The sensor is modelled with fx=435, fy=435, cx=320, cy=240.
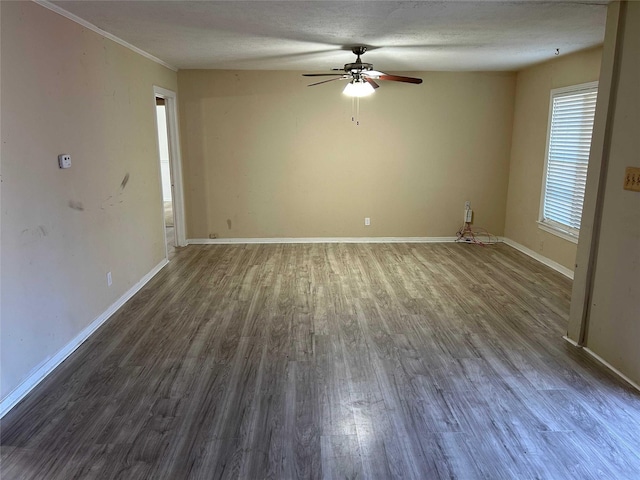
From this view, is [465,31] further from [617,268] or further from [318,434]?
[318,434]

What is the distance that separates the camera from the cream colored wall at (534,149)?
4723 mm

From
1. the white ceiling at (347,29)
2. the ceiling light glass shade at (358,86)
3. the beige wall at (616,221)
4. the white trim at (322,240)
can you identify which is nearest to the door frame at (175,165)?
the white trim at (322,240)

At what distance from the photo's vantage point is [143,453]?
83.4 inches

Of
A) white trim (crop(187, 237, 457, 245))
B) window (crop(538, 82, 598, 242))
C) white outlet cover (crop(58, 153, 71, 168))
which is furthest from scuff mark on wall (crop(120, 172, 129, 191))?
window (crop(538, 82, 598, 242))

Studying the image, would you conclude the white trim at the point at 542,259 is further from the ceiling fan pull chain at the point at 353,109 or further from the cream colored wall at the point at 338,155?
the ceiling fan pull chain at the point at 353,109

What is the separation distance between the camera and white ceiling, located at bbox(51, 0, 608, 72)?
2.92 meters

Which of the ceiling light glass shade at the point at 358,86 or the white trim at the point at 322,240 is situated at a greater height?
the ceiling light glass shade at the point at 358,86

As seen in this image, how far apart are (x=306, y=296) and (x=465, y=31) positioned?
272 centimetres

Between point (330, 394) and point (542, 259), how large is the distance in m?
3.87

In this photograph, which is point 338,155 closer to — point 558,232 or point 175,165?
point 175,165

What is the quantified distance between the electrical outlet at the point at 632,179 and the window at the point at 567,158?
182cm

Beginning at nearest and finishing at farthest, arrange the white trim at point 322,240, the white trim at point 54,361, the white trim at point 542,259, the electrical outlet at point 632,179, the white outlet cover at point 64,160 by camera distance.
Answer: the white trim at point 54,361 → the electrical outlet at point 632,179 → the white outlet cover at point 64,160 → the white trim at point 542,259 → the white trim at point 322,240

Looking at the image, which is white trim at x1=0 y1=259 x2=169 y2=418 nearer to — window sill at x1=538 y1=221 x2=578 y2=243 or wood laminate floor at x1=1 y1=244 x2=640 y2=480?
wood laminate floor at x1=1 y1=244 x2=640 y2=480

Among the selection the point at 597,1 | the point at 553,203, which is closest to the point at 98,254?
the point at 597,1
